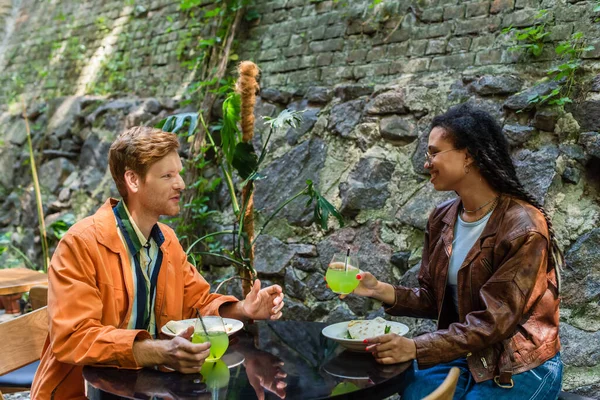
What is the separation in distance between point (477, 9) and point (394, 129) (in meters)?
0.75

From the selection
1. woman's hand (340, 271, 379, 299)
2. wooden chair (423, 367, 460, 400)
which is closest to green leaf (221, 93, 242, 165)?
woman's hand (340, 271, 379, 299)

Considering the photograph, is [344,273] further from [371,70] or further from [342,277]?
[371,70]

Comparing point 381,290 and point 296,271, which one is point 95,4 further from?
point 381,290

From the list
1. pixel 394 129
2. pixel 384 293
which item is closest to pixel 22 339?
pixel 384 293

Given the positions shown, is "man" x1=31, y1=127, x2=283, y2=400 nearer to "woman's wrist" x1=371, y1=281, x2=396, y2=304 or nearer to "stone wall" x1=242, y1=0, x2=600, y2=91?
"woman's wrist" x1=371, y1=281, x2=396, y2=304

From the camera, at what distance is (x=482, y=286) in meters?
2.04

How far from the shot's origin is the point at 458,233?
2.30m

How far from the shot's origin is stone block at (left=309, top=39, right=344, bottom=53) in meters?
3.91

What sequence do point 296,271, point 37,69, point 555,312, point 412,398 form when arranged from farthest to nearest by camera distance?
point 37,69
point 296,271
point 412,398
point 555,312

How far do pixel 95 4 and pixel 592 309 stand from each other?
17.4 ft

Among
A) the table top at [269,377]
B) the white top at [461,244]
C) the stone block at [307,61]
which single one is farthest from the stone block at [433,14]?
the table top at [269,377]

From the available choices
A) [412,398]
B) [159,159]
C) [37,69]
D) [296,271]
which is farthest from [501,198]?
[37,69]

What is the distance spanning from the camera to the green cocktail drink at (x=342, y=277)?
6.90 feet

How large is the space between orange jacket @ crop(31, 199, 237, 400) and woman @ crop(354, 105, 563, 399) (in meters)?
0.71
